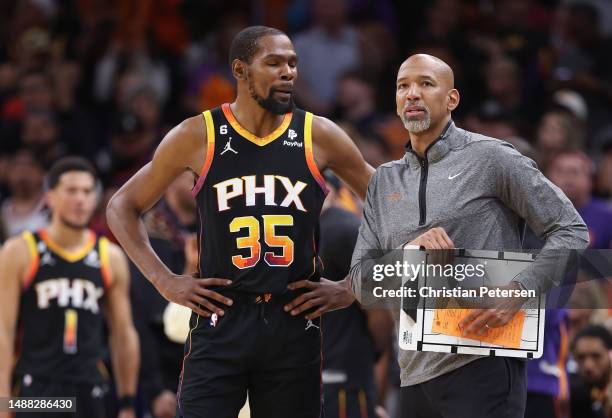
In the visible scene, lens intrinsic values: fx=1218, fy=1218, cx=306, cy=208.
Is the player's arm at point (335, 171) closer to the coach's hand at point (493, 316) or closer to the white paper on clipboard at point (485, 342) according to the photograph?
the white paper on clipboard at point (485, 342)

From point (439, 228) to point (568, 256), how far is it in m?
0.53

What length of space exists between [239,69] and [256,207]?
69 cm

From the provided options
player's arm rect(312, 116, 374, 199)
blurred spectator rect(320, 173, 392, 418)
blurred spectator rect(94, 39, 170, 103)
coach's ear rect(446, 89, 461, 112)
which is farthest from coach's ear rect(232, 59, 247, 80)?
blurred spectator rect(94, 39, 170, 103)

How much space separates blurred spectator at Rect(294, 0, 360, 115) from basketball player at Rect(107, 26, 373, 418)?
7126 millimetres

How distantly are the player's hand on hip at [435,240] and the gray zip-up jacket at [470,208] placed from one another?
0.15 meters

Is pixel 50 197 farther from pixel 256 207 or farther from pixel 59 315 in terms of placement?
pixel 256 207

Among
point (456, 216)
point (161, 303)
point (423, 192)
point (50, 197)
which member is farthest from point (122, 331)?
point (456, 216)

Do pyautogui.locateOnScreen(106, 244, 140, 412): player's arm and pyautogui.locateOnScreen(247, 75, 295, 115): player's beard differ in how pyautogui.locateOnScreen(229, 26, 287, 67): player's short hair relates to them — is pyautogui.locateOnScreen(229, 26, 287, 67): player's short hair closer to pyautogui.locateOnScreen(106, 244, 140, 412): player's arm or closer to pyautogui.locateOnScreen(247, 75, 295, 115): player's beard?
pyautogui.locateOnScreen(247, 75, 295, 115): player's beard

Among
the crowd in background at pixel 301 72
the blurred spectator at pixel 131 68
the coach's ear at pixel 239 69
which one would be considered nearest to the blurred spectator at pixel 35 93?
the crowd in background at pixel 301 72

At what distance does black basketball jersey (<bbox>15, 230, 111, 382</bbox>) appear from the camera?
8242 millimetres

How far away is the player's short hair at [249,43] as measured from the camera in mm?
5816

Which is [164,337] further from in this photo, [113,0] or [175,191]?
Result: [113,0]

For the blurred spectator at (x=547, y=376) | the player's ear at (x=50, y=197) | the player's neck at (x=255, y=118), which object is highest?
the player's ear at (x=50, y=197)

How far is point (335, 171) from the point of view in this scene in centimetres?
611
